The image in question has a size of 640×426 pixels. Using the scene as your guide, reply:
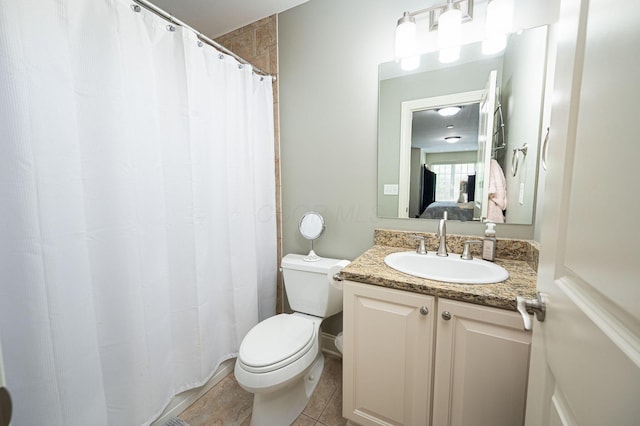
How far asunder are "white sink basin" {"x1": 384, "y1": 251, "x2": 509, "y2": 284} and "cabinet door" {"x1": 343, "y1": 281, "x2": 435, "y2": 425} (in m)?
0.16

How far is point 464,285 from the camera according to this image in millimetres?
898

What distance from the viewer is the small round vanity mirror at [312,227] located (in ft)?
5.37

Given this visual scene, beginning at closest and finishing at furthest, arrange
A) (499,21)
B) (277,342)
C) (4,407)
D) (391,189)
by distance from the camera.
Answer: (4,407) → (499,21) → (277,342) → (391,189)

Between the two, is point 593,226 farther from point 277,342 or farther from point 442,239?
point 277,342

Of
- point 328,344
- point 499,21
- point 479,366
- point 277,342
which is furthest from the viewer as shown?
point 328,344

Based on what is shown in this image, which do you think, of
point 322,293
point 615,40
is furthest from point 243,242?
point 615,40

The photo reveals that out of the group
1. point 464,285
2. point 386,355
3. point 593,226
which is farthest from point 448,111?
point 386,355

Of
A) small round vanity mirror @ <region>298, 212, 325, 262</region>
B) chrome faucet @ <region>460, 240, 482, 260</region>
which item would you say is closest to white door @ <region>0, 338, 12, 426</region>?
small round vanity mirror @ <region>298, 212, 325, 262</region>

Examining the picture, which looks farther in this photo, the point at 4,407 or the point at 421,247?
the point at 421,247

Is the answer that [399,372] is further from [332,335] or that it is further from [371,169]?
[371,169]

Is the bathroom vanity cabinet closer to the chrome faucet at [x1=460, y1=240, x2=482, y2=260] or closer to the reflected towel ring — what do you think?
the chrome faucet at [x1=460, y1=240, x2=482, y2=260]

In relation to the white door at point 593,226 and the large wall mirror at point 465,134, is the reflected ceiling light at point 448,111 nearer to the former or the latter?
the large wall mirror at point 465,134

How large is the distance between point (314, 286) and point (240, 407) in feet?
2.51

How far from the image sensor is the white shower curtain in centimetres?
77
